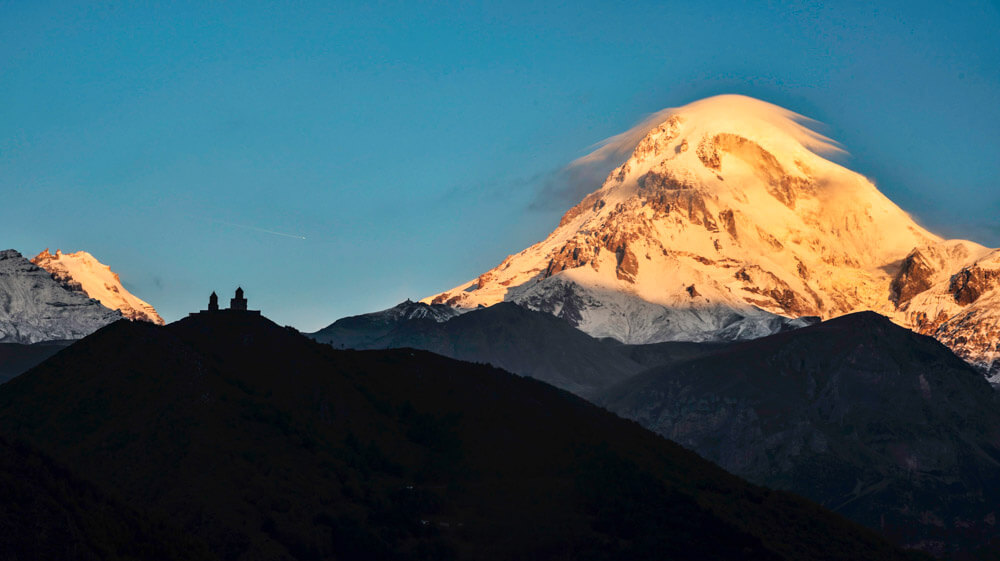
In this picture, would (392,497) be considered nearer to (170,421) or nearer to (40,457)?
(170,421)

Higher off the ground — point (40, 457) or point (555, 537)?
point (40, 457)

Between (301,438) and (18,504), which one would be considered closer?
(18,504)

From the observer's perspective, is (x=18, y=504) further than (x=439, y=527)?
No

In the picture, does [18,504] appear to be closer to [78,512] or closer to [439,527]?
[78,512]

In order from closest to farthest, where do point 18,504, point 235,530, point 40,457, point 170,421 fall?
point 18,504, point 40,457, point 235,530, point 170,421

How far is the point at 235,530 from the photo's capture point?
16550 cm

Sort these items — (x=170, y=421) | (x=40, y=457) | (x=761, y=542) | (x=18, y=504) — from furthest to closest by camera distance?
(x=761, y=542) → (x=170, y=421) → (x=40, y=457) → (x=18, y=504)

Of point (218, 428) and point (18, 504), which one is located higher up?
point (218, 428)

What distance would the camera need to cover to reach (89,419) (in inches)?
7328

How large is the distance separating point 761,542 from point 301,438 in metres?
69.0

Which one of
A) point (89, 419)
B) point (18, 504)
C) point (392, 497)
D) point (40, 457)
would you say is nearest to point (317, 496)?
point (392, 497)

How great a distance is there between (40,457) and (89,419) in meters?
41.2

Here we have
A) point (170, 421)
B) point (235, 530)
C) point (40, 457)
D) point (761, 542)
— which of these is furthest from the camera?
point (761, 542)

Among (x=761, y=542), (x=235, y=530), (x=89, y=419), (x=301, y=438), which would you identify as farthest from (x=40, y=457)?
(x=761, y=542)
